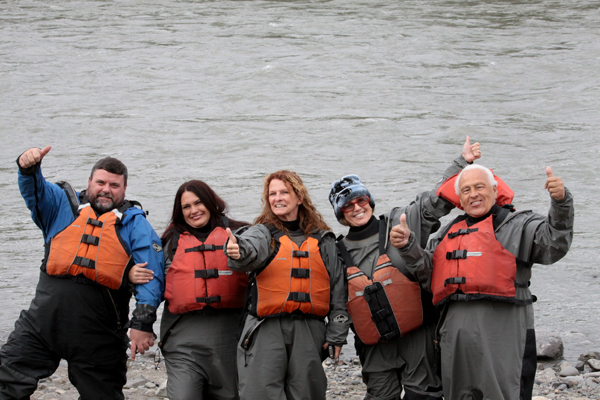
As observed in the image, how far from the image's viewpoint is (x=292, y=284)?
4188 millimetres

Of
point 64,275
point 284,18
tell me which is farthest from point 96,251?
point 284,18

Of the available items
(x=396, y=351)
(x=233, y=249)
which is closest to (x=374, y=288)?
(x=396, y=351)

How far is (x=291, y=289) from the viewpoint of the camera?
4176 mm

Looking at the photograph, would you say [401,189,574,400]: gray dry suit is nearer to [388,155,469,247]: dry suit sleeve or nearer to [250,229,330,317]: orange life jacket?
[388,155,469,247]: dry suit sleeve

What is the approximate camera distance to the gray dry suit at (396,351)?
4227mm

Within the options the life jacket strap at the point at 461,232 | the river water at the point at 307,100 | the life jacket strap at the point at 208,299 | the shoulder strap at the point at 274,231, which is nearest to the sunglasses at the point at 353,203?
the shoulder strap at the point at 274,231

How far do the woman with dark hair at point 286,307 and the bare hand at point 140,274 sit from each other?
0.57 meters

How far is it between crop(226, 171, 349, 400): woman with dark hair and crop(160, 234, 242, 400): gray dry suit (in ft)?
0.80

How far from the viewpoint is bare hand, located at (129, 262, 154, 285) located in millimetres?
4309

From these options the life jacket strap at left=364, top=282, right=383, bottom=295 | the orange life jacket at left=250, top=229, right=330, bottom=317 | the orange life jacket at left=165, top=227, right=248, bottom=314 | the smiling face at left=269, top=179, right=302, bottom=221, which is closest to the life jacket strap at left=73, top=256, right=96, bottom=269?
the orange life jacket at left=165, top=227, right=248, bottom=314

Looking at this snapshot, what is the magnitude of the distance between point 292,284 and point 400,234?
2.32ft

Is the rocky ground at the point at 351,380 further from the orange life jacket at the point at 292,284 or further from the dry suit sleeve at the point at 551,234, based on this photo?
the dry suit sleeve at the point at 551,234

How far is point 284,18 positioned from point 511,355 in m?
25.9

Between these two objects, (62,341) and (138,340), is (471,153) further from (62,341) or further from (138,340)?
(62,341)
